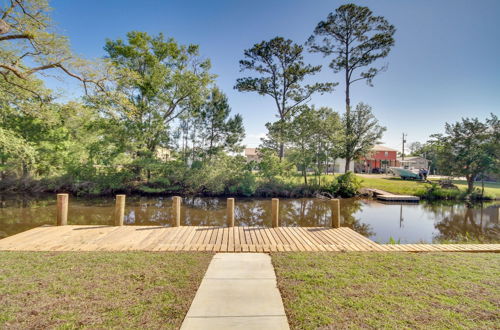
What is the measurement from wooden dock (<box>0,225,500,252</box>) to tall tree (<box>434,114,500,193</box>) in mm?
14698

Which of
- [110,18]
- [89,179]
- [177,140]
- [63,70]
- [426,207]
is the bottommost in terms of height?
[426,207]

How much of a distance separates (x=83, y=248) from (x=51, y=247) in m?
0.71

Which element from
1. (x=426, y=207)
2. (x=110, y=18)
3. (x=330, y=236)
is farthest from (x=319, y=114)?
(x=110, y=18)

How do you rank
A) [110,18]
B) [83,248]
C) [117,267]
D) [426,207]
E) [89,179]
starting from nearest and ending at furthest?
[117,267]
[83,248]
[110,18]
[426,207]
[89,179]

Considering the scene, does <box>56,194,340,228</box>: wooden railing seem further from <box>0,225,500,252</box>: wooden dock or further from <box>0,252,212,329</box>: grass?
<box>0,252,212,329</box>: grass

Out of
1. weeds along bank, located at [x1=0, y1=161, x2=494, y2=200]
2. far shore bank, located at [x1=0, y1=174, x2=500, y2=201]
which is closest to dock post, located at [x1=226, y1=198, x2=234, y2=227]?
weeds along bank, located at [x1=0, y1=161, x2=494, y2=200]

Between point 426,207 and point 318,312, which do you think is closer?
point 318,312

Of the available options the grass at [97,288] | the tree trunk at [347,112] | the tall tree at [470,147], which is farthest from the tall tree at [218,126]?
the tall tree at [470,147]

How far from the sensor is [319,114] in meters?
16.8

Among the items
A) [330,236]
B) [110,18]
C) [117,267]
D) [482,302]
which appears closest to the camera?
[482,302]

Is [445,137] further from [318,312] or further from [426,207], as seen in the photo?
[318,312]

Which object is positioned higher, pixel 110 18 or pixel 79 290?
pixel 110 18

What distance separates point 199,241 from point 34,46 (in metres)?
9.45

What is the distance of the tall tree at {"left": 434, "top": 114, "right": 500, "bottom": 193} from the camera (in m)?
15.2
